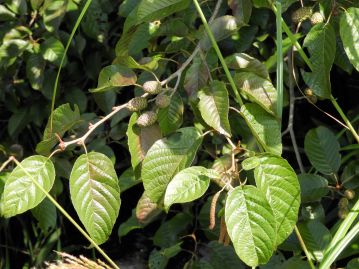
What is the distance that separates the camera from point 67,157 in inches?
69.7

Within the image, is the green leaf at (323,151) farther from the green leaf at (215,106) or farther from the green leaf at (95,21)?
the green leaf at (95,21)

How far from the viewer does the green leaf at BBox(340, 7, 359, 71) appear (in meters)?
1.32

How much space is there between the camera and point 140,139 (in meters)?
1.36

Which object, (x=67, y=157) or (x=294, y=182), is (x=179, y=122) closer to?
(x=294, y=182)

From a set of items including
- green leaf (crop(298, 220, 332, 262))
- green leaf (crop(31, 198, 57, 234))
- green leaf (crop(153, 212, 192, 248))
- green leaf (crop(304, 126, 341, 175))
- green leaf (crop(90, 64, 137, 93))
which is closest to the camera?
green leaf (crop(90, 64, 137, 93))

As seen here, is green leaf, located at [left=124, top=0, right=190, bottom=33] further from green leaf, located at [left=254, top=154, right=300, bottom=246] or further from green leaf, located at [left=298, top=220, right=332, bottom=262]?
green leaf, located at [left=298, top=220, right=332, bottom=262]

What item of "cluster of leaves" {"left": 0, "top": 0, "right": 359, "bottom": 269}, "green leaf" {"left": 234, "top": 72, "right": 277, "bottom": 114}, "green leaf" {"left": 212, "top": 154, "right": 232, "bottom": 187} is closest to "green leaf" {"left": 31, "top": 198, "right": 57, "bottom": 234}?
"cluster of leaves" {"left": 0, "top": 0, "right": 359, "bottom": 269}

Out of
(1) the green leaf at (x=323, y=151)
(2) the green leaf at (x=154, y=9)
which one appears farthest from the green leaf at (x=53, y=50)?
(1) the green leaf at (x=323, y=151)

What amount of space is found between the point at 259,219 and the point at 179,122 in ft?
1.08

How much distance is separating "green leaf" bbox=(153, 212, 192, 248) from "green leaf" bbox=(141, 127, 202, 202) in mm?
542

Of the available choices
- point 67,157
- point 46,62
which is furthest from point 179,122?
point 46,62

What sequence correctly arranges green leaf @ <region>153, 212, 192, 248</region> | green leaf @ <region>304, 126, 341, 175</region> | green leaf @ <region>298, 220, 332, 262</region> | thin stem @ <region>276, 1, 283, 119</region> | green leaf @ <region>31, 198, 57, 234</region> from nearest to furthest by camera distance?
thin stem @ <region>276, 1, 283, 119</region> < green leaf @ <region>298, 220, 332, 262</region> < green leaf @ <region>304, 126, 341, 175</region> < green leaf @ <region>31, 198, 57, 234</region> < green leaf @ <region>153, 212, 192, 248</region>

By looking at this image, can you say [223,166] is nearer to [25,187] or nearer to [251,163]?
[251,163]

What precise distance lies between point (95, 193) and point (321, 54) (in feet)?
1.82
